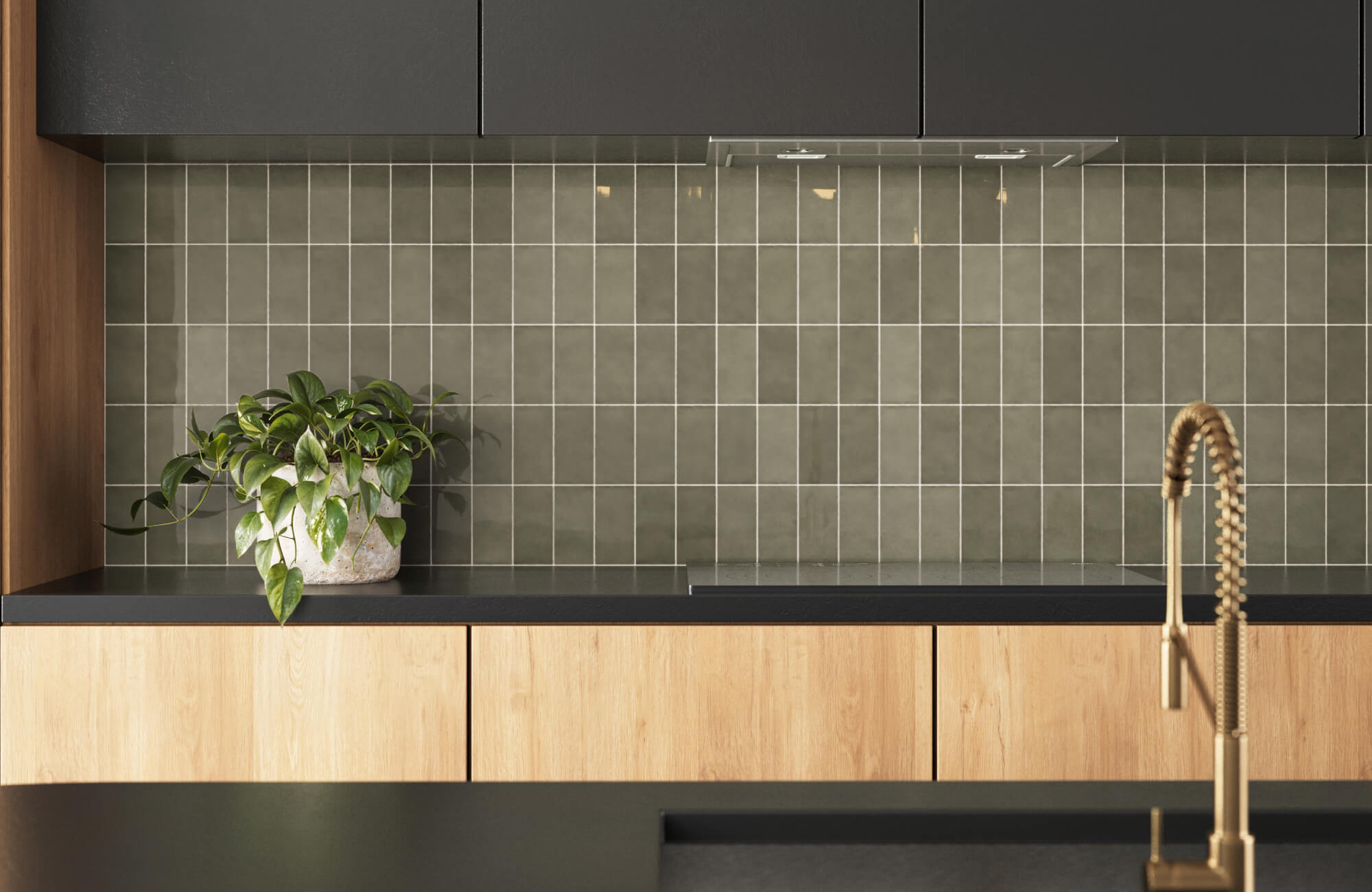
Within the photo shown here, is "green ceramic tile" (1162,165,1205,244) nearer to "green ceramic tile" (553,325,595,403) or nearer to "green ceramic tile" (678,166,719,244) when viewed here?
"green ceramic tile" (678,166,719,244)

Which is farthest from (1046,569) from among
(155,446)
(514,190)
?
(155,446)

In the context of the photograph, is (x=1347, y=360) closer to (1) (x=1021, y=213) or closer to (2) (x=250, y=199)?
(1) (x=1021, y=213)

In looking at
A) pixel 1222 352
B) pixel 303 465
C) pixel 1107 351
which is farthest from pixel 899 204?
pixel 303 465

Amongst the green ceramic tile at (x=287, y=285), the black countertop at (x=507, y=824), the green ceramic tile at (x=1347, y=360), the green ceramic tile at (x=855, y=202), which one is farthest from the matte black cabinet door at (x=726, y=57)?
the black countertop at (x=507, y=824)

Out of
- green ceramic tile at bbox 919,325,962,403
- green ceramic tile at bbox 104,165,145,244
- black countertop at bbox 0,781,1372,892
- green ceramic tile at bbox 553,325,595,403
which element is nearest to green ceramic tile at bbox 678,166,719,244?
green ceramic tile at bbox 553,325,595,403

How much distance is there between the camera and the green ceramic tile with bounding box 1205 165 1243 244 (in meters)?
2.39

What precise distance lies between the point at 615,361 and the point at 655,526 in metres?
0.39

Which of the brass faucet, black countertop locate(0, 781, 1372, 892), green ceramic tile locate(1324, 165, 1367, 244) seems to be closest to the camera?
the brass faucet

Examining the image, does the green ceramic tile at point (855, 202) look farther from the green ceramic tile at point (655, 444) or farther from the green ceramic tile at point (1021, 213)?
the green ceramic tile at point (655, 444)

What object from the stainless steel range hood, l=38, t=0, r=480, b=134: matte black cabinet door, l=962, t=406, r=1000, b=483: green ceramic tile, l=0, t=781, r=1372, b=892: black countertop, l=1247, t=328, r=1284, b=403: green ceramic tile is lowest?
l=0, t=781, r=1372, b=892: black countertop

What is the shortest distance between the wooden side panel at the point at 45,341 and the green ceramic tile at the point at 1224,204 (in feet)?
8.15

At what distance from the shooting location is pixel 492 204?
2.40 metres

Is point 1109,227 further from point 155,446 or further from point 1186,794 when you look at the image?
point 155,446

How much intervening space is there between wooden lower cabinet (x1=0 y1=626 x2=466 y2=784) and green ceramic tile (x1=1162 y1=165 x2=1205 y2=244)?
181cm
